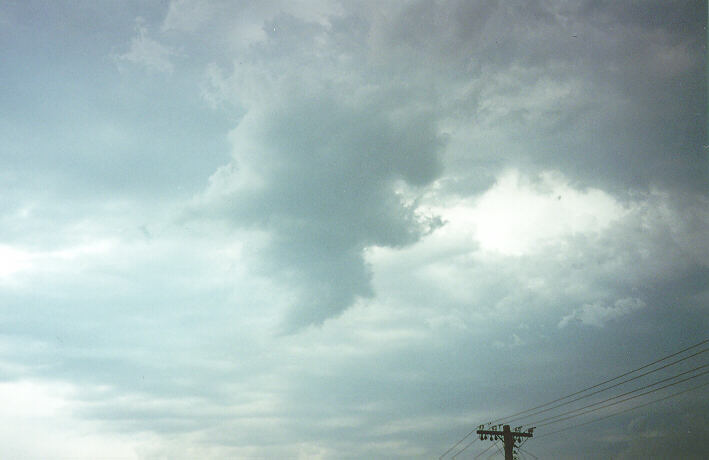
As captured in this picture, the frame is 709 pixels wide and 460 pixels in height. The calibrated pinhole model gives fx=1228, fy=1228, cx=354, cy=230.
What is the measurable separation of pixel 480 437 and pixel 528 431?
4.50 meters

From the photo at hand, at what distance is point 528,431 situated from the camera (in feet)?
376

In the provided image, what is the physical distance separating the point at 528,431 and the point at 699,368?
28940 mm

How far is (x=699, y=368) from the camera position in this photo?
290ft

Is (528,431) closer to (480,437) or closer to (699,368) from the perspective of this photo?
(480,437)

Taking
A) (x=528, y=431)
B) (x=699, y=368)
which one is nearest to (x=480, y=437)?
(x=528, y=431)

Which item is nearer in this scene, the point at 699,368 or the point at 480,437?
the point at 699,368

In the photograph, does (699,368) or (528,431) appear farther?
(528,431)

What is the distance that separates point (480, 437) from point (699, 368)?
102 feet

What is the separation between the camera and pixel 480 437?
378 feet
